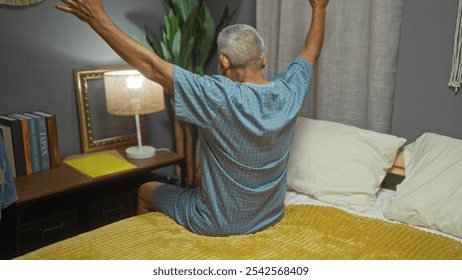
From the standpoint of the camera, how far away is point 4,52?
6.49 ft

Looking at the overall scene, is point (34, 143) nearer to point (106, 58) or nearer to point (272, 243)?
point (106, 58)

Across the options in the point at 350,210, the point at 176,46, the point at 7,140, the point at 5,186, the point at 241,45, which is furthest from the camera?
the point at 176,46

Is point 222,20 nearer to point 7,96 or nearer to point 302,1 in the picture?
point 302,1

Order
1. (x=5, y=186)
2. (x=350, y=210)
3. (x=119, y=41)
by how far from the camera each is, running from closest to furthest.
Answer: (x=119, y=41) < (x=5, y=186) < (x=350, y=210)

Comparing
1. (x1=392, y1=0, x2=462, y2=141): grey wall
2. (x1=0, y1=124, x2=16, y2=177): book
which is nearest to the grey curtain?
(x1=392, y1=0, x2=462, y2=141): grey wall

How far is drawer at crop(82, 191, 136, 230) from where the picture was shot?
206 centimetres

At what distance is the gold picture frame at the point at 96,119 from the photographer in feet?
7.36

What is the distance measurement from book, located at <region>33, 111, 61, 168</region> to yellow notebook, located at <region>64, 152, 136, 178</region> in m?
0.08

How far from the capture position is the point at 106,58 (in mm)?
2336

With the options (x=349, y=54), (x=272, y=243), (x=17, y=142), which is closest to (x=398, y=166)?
(x=349, y=54)

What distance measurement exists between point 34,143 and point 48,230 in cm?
37

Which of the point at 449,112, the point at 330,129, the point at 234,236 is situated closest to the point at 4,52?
the point at 234,236

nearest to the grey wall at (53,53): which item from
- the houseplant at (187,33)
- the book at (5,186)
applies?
the houseplant at (187,33)

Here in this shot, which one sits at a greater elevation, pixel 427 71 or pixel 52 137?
pixel 427 71
